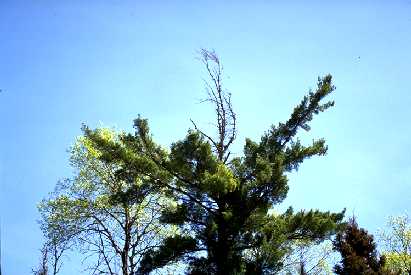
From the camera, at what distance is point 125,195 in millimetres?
18719

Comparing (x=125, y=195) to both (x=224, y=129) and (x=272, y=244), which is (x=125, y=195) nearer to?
(x=224, y=129)

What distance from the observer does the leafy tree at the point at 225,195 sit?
54.0 ft

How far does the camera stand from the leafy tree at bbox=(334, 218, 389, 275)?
20203mm

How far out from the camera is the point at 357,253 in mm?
21266

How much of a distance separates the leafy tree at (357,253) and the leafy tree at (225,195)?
3771 mm

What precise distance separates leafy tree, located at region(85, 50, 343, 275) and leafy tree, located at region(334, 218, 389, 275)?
A: 3771 mm

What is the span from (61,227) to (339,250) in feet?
47.8

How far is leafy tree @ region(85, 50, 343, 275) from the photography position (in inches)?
648

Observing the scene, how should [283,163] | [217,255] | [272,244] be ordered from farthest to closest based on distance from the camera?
[283,163] < [217,255] < [272,244]

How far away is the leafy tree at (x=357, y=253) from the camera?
20203mm

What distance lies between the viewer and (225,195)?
17.3 m

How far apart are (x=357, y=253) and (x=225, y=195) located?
8153mm

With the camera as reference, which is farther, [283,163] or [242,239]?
[283,163]

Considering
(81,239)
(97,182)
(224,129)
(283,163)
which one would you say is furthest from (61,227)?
(283,163)
